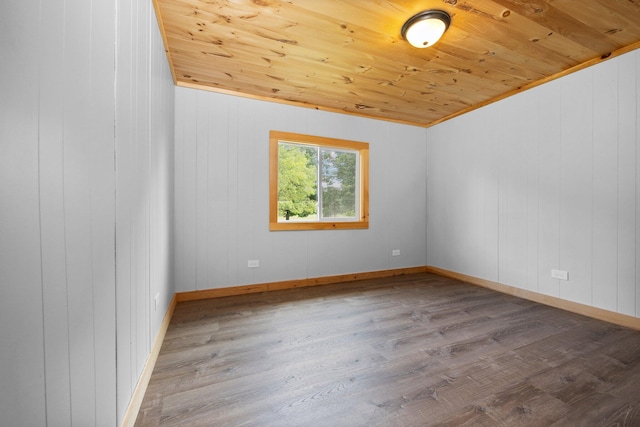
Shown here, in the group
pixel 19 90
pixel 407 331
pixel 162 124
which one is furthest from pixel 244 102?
pixel 407 331

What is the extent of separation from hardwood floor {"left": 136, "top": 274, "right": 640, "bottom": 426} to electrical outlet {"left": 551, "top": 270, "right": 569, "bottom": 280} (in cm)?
35

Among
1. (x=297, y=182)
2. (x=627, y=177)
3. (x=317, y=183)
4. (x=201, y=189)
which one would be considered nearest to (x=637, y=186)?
(x=627, y=177)

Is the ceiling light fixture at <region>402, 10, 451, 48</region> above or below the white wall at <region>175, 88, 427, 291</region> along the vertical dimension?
above

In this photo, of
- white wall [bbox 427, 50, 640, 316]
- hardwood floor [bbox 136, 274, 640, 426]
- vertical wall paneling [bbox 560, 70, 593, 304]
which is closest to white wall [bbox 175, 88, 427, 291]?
hardwood floor [bbox 136, 274, 640, 426]

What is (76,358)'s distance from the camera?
0.77 m

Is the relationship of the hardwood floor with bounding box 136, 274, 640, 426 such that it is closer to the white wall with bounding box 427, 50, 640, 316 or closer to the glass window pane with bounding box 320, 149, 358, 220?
the white wall with bounding box 427, 50, 640, 316

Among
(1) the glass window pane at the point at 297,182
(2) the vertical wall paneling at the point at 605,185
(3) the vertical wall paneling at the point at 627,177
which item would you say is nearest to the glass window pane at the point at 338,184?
(1) the glass window pane at the point at 297,182

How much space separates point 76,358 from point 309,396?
44.5 inches

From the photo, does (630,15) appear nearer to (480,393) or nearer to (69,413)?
(480,393)

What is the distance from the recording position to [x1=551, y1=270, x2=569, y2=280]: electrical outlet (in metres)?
2.74

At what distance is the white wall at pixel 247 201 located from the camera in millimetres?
3002

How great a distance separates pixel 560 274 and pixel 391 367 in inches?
95.4

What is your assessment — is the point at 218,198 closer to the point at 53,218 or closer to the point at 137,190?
the point at 137,190

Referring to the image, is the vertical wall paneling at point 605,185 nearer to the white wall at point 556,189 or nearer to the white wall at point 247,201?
the white wall at point 556,189
